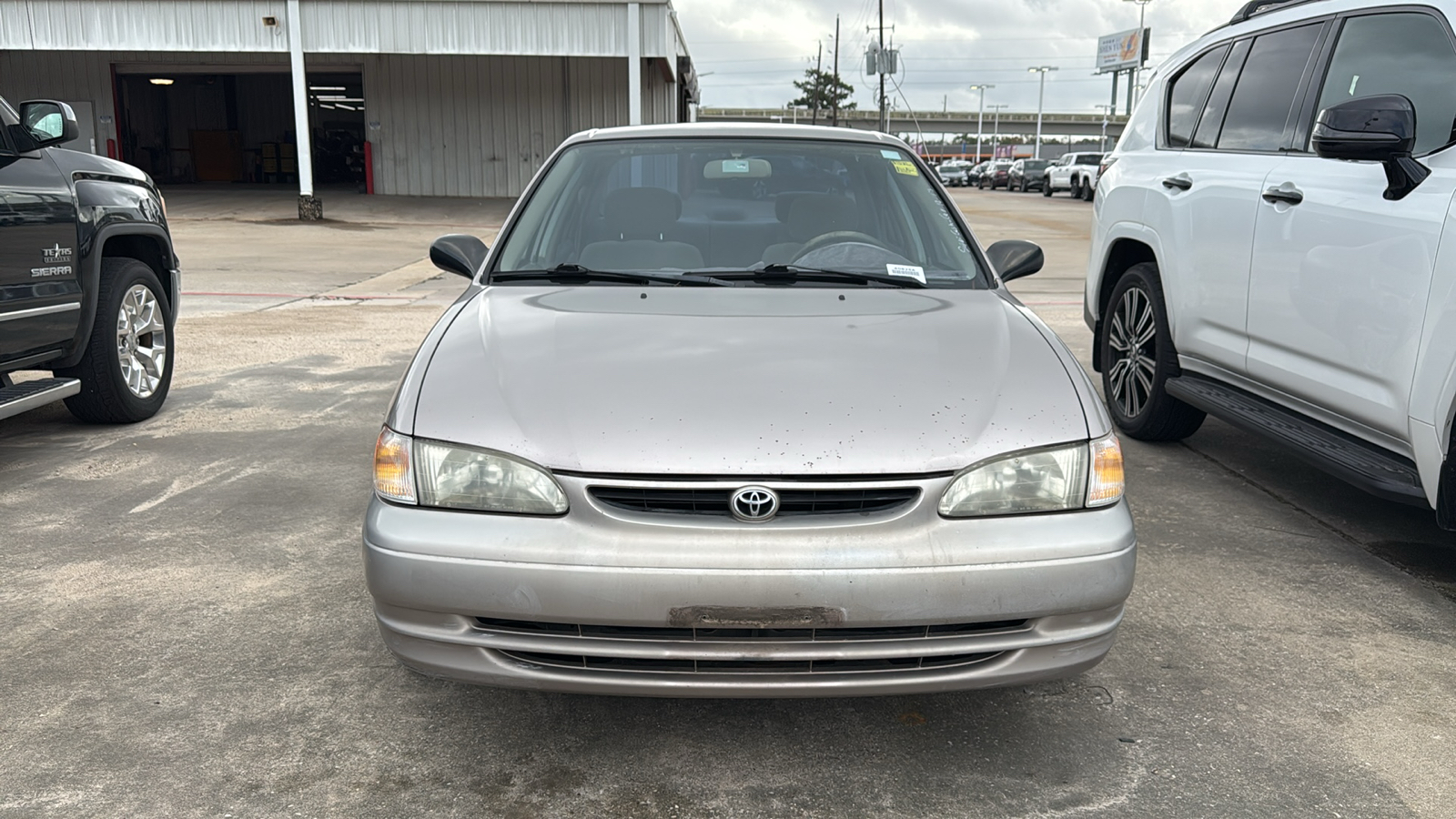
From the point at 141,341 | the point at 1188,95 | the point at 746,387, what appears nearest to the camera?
the point at 746,387

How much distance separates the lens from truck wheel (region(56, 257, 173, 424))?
207 inches

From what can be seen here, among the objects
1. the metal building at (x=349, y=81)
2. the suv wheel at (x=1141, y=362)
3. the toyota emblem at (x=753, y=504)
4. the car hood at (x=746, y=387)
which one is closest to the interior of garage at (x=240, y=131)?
the metal building at (x=349, y=81)

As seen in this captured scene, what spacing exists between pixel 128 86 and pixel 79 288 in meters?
35.2

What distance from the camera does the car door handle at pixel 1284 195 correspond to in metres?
3.99

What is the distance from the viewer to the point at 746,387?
2.49 m

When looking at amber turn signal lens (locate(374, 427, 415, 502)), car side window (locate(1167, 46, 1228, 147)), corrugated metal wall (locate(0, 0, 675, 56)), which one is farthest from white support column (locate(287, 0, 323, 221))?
amber turn signal lens (locate(374, 427, 415, 502))

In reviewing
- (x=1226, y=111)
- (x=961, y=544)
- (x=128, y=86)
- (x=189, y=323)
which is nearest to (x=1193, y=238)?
(x=1226, y=111)

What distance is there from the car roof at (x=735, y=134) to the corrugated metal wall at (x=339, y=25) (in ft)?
63.6

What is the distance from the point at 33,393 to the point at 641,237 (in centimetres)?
288

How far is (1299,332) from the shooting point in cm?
399

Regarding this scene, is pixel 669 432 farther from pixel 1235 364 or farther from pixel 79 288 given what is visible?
pixel 79 288

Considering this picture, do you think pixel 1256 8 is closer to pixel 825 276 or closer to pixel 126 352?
pixel 825 276

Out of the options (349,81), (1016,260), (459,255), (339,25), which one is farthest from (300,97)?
(1016,260)

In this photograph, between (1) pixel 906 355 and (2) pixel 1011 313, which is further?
(2) pixel 1011 313
